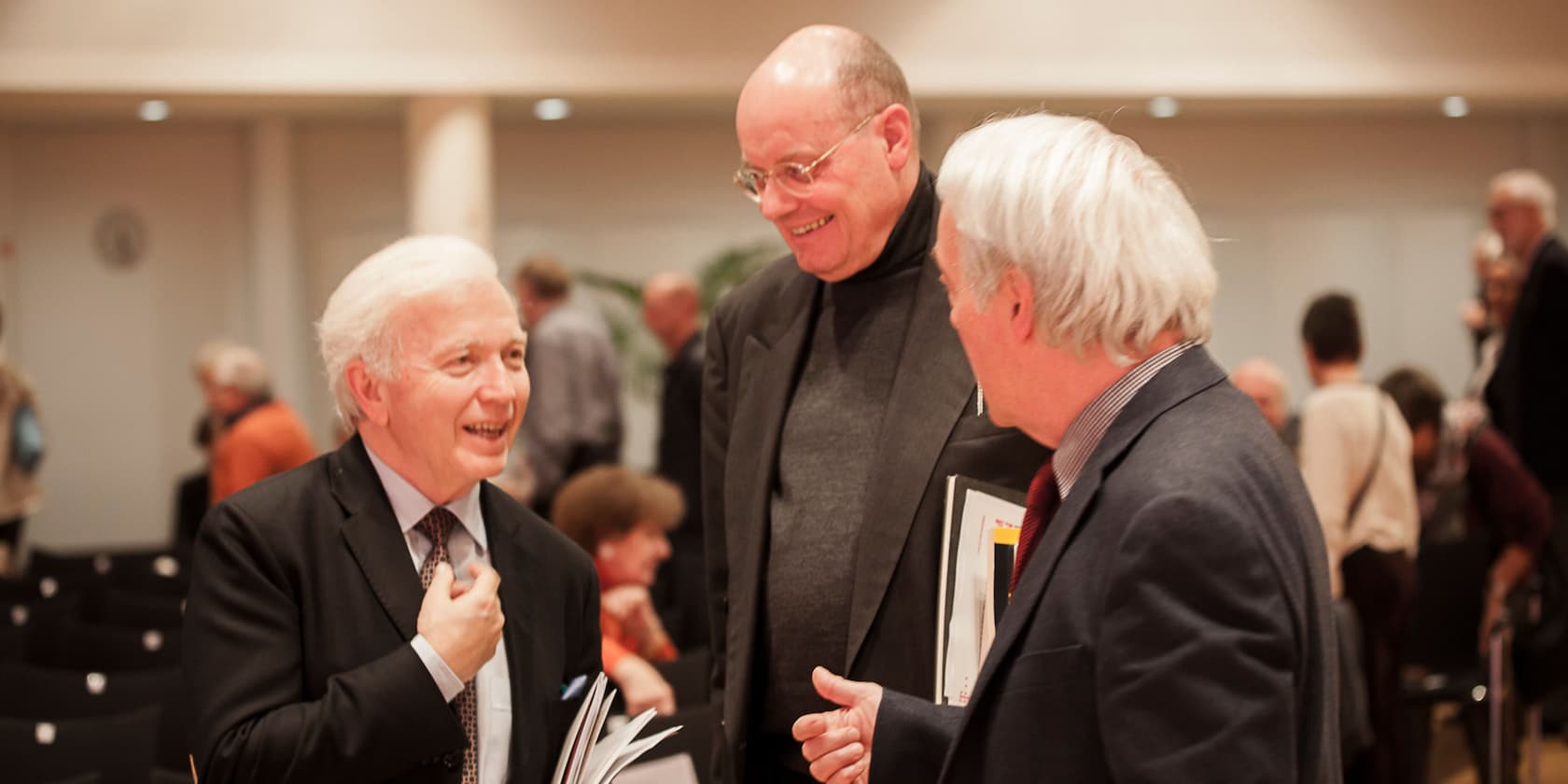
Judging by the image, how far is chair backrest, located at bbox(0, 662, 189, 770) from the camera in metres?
3.60

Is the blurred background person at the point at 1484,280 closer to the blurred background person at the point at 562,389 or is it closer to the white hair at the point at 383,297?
the blurred background person at the point at 562,389

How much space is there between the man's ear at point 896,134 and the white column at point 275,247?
26.3 feet

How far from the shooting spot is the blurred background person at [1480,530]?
498cm

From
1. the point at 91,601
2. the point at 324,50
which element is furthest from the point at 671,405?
the point at 91,601

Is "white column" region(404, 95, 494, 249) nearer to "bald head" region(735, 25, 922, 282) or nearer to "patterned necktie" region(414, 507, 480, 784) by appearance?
"bald head" region(735, 25, 922, 282)

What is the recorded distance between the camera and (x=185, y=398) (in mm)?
10320

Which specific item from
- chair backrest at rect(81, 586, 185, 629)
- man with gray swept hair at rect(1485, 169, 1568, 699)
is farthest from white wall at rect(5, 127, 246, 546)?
man with gray swept hair at rect(1485, 169, 1568, 699)

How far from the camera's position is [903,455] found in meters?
2.27

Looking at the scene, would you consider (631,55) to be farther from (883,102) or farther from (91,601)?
(883,102)

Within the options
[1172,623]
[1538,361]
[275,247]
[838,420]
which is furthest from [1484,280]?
[275,247]

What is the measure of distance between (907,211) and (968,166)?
0.93 meters

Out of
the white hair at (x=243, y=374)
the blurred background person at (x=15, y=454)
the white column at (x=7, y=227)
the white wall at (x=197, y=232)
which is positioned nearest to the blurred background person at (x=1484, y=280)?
the white wall at (x=197, y=232)

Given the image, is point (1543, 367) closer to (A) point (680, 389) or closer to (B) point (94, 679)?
(A) point (680, 389)

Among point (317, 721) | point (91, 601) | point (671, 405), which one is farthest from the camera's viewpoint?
point (671, 405)
